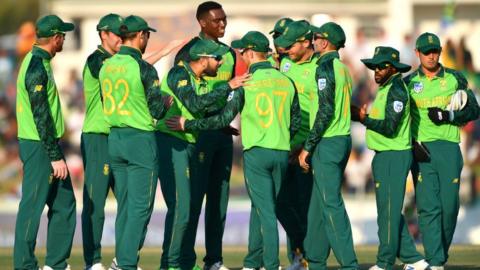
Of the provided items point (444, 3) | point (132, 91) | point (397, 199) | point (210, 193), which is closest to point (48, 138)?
point (132, 91)

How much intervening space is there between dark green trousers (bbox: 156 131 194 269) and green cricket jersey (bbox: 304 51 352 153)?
4.11ft

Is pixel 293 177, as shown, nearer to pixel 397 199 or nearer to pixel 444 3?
pixel 397 199

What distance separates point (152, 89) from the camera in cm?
1247

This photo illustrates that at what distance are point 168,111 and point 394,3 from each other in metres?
15.7

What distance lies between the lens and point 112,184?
1396 cm

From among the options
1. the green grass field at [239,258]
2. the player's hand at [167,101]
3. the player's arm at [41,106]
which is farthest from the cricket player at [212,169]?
the player's arm at [41,106]

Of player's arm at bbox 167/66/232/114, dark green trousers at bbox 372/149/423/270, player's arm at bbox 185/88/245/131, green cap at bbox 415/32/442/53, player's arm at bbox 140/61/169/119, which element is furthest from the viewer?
green cap at bbox 415/32/442/53

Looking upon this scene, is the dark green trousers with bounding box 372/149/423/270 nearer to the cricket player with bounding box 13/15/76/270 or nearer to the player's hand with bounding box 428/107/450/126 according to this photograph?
the player's hand with bounding box 428/107/450/126

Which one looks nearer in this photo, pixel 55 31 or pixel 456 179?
pixel 55 31

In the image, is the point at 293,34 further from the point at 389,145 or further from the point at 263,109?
the point at 389,145

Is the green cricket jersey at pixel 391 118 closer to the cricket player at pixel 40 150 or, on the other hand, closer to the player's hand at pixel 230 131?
the player's hand at pixel 230 131

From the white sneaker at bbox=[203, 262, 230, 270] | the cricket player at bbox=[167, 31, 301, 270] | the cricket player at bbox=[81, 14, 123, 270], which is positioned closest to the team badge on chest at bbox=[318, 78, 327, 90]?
the cricket player at bbox=[167, 31, 301, 270]

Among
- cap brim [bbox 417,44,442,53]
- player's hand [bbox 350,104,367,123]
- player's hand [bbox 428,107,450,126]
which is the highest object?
cap brim [bbox 417,44,442,53]

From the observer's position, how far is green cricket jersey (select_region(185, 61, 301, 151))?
12.7 metres
